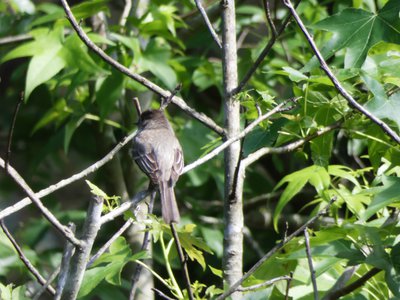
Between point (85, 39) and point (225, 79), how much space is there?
772 millimetres

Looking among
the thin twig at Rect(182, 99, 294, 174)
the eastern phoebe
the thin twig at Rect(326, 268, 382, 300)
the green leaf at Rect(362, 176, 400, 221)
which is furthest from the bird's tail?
the green leaf at Rect(362, 176, 400, 221)

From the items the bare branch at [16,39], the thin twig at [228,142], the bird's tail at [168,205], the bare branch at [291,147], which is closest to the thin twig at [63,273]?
the bird's tail at [168,205]

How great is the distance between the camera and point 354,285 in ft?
9.89

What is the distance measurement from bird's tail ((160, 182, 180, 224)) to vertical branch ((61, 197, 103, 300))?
59 centimetres

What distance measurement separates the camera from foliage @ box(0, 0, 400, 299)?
325 centimetres

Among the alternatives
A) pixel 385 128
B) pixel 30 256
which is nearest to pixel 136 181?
pixel 30 256

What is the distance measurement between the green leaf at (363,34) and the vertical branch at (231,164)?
1.50 ft

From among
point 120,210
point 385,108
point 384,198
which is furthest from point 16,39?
point 384,198

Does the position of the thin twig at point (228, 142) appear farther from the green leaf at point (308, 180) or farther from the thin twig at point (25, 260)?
the thin twig at point (25, 260)

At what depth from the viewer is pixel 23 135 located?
782cm

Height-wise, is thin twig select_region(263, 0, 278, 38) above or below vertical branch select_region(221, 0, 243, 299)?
above

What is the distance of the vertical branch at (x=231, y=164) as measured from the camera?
11.7 feet

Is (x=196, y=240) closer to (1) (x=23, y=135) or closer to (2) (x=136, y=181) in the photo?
(2) (x=136, y=181)

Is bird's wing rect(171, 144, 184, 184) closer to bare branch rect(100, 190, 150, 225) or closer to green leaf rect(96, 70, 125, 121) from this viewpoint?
green leaf rect(96, 70, 125, 121)
